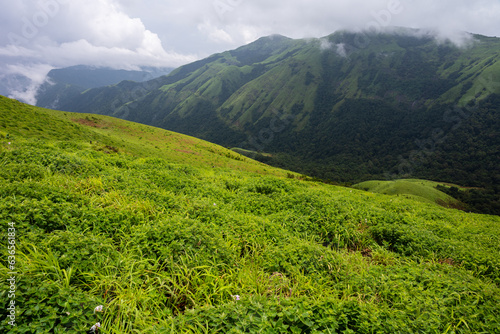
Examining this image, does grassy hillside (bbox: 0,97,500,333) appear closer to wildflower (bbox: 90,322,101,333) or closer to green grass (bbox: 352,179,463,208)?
wildflower (bbox: 90,322,101,333)

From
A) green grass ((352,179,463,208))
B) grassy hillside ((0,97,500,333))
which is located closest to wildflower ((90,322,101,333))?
grassy hillside ((0,97,500,333))

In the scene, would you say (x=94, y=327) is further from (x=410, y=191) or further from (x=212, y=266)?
(x=410, y=191)

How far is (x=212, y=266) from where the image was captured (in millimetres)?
4621

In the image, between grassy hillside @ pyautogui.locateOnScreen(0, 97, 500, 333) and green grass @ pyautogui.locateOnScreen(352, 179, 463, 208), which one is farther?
green grass @ pyautogui.locateOnScreen(352, 179, 463, 208)

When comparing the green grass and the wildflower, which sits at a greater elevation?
the wildflower

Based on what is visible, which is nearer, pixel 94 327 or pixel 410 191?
pixel 94 327

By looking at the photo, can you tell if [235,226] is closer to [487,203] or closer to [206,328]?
[206,328]

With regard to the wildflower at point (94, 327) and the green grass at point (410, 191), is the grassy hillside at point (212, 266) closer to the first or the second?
the wildflower at point (94, 327)

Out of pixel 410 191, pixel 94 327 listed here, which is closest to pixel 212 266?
pixel 94 327

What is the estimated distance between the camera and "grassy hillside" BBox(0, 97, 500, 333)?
3.32m

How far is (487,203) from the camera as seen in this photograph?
407 feet

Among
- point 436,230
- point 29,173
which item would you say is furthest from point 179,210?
point 436,230

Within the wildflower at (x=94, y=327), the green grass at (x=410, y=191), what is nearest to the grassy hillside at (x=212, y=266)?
the wildflower at (x=94, y=327)

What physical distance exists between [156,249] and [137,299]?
120 cm
